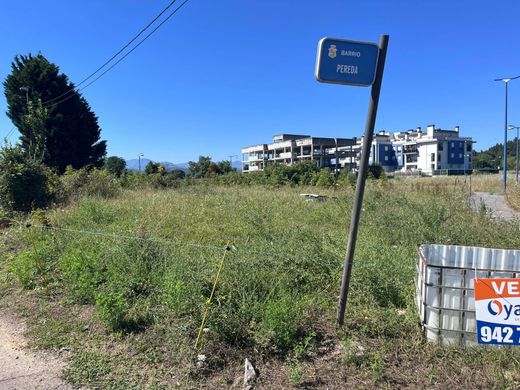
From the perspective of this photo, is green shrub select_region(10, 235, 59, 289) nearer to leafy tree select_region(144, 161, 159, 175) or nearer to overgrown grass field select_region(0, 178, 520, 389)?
overgrown grass field select_region(0, 178, 520, 389)

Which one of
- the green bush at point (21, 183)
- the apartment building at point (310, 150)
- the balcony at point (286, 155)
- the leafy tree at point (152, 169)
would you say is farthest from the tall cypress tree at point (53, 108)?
the balcony at point (286, 155)

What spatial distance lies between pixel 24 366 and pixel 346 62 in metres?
3.82

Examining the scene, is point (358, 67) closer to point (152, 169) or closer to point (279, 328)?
point (279, 328)

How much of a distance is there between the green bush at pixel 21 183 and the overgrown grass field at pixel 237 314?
6.86 metres

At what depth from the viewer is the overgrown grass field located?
283 centimetres

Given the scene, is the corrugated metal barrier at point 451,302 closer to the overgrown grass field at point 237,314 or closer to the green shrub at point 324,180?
the overgrown grass field at point 237,314

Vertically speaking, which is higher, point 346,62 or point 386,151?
point 386,151

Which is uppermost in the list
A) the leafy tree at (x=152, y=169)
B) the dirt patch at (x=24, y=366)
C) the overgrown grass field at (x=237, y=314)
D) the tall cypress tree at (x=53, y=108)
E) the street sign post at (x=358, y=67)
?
the tall cypress tree at (x=53, y=108)

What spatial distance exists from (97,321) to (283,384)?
224cm

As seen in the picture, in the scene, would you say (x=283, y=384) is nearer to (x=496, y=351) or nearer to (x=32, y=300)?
(x=496, y=351)

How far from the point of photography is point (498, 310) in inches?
111

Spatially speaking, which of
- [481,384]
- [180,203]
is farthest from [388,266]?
[180,203]

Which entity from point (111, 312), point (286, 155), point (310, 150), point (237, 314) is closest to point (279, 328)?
point (237, 314)

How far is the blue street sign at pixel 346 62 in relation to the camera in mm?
2887
